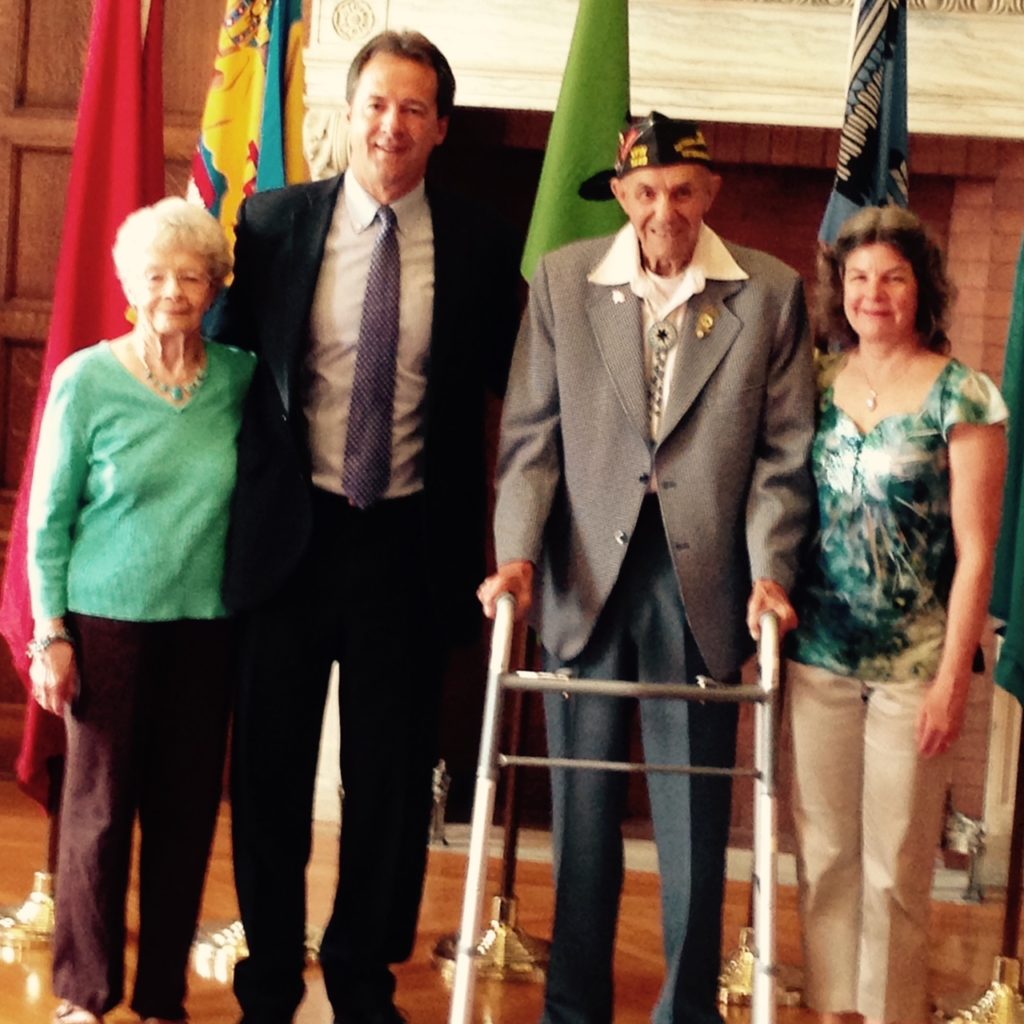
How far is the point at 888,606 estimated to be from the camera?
2.48 m

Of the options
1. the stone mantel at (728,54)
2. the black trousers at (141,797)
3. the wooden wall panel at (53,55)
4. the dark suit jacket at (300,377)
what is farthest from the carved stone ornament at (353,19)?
the black trousers at (141,797)

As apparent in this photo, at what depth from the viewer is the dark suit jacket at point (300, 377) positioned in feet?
8.44

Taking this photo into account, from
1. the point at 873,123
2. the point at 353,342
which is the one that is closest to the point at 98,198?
the point at 353,342

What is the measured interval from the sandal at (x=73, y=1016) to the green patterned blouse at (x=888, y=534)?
1.29 meters

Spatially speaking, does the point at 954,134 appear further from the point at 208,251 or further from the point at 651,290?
the point at 208,251

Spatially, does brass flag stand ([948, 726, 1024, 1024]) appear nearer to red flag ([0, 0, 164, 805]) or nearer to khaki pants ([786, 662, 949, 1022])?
khaki pants ([786, 662, 949, 1022])

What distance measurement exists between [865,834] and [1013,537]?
923 mm

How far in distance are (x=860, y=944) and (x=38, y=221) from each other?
9.48 feet

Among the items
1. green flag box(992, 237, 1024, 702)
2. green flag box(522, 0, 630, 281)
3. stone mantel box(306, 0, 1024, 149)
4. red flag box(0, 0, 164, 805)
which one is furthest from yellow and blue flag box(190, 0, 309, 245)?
green flag box(992, 237, 1024, 702)

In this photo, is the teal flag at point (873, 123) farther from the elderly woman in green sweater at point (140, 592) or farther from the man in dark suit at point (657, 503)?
the elderly woman in green sweater at point (140, 592)

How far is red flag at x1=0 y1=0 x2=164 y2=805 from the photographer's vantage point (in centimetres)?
320

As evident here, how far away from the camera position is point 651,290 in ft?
8.20

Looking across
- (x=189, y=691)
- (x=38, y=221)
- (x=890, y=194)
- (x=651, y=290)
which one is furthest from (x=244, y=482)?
(x=38, y=221)

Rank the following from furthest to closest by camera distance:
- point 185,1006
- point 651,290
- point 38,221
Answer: point 38,221
point 185,1006
point 651,290
